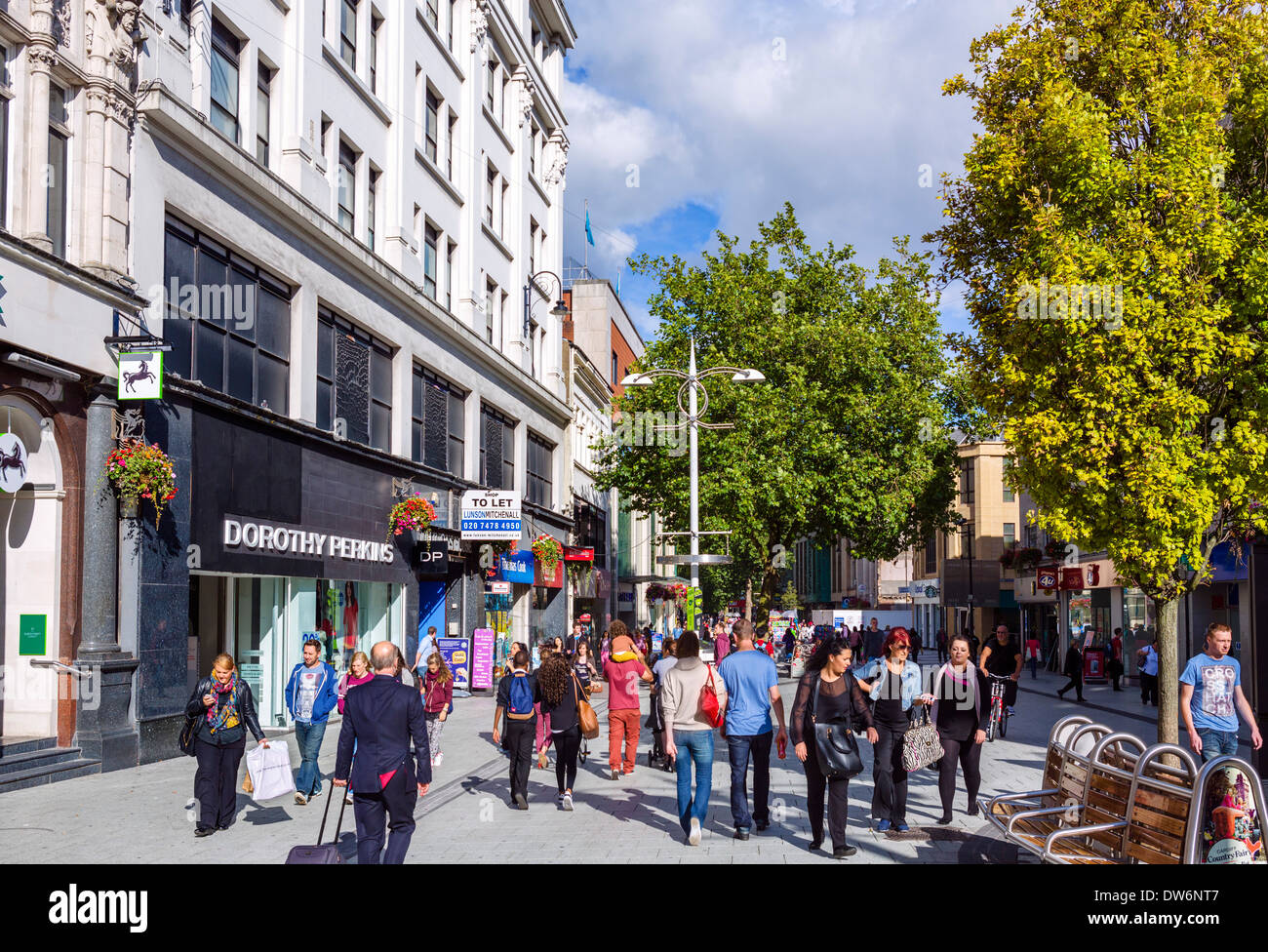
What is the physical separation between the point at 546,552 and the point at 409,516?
1031cm

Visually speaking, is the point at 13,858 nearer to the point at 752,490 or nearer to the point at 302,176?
the point at 302,176

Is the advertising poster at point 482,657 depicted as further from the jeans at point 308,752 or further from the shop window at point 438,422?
the jeans at point 308,752

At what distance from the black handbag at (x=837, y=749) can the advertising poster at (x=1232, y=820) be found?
3.14 m

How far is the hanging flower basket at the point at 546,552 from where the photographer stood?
111 feet

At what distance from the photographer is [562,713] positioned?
39.9 feet

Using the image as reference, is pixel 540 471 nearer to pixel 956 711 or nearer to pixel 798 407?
pixel 798 407

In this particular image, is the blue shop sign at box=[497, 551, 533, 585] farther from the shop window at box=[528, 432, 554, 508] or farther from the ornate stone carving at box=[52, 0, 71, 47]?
Result: the ornate stone carving at box=[52, 0, 71, 47]

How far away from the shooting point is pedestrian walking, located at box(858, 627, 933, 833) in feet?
33.5

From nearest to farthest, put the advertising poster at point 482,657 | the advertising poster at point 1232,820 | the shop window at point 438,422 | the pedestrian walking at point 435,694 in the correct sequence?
1. the advertising poster at point 1232,820
2. the pedestrian walking at point 435,694
3. the shop window at point 438,422
4. the advertising poster at point 482,657

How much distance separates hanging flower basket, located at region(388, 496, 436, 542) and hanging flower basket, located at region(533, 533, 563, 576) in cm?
932

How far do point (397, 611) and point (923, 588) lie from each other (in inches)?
1395

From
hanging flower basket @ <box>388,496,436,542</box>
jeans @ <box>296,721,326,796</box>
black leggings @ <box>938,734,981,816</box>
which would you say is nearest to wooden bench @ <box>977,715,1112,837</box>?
black leggings @ <box>938,734,981,816</box>

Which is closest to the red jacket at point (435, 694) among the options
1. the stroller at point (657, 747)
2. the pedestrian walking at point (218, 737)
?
the stroller at point (657, 747)
